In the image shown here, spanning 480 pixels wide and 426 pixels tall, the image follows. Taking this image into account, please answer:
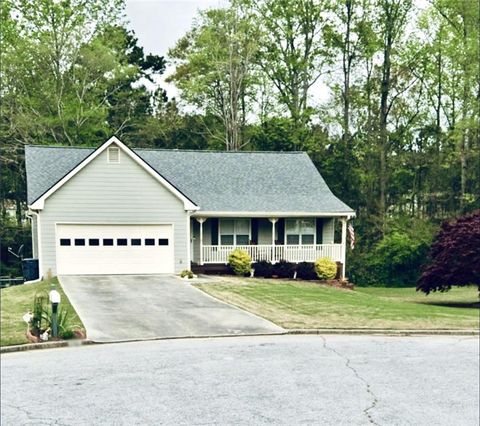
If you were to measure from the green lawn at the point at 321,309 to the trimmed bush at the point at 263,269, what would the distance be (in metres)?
1.15

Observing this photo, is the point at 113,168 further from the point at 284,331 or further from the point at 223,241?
the point at 284,331

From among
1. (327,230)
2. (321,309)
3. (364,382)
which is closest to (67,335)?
(364,382)

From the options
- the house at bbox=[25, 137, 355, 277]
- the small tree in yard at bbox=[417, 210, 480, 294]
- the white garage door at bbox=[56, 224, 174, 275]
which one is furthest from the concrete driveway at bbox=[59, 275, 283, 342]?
the small tree in yard at bbox=[417, 210, 480, 294]

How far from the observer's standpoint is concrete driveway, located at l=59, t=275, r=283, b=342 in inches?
531

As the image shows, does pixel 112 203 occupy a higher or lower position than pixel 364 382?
higher

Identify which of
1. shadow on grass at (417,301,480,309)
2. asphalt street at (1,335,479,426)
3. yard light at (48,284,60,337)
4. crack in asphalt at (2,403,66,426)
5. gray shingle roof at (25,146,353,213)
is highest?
gray shingle roof at (25,146,353,213)

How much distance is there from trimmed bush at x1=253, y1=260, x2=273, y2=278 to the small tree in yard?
6.59 metres

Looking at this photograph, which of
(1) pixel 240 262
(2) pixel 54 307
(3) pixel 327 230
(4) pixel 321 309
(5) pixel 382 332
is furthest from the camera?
(3) pixel 327 230

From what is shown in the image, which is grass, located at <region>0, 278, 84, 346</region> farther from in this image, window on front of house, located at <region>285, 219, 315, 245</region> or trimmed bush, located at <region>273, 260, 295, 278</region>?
window on front of house, located at <region>285, 219, 315, 245</region>

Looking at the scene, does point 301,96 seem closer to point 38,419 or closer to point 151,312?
point 151,312

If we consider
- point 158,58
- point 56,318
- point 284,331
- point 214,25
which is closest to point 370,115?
point 214,25

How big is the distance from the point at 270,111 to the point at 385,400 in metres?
35.6

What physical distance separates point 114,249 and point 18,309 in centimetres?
799

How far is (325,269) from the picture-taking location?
25984 mm
